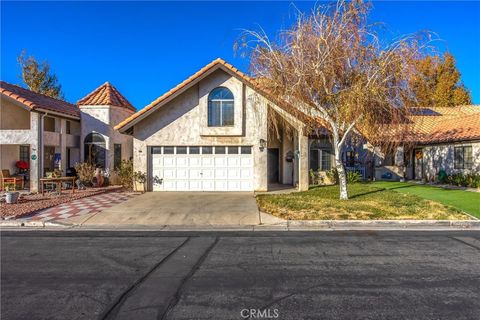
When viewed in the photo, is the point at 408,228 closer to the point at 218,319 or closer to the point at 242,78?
the point at 218,319

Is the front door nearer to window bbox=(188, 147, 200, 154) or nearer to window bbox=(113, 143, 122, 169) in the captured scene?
window bbox=(188, 147, 200, 154)

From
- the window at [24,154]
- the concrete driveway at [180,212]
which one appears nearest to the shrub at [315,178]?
the concrete driveway at [180,212]

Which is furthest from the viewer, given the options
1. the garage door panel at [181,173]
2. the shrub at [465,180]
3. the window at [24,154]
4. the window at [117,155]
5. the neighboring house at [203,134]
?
the window at [117,155]

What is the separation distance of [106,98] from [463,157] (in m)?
20.9

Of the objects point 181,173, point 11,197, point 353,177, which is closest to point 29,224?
point 11,197

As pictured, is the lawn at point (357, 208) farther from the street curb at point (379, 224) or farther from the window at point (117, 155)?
the window at point (117, 155)

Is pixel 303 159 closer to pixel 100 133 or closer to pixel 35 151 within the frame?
pixel 100 133

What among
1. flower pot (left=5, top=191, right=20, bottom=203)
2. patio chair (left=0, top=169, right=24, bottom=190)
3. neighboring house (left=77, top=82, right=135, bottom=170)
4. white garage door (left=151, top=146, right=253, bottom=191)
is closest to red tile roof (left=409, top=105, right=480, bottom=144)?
white garage door (left=151, top=146, right=253, bottom=191)

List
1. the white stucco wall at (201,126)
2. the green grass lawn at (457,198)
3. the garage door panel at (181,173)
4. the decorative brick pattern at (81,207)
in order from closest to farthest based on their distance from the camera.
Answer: the decorative brick pattern at (81,207) → the green grass lawn at (457,198) → the white stucco wall at (201,126) → the garage door panel at (181,173)

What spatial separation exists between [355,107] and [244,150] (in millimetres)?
7021

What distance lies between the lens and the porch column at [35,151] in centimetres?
1848

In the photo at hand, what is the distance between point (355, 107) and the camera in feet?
43.8

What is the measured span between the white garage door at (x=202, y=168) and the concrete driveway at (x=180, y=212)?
259cm

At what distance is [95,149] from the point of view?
2295 cm
